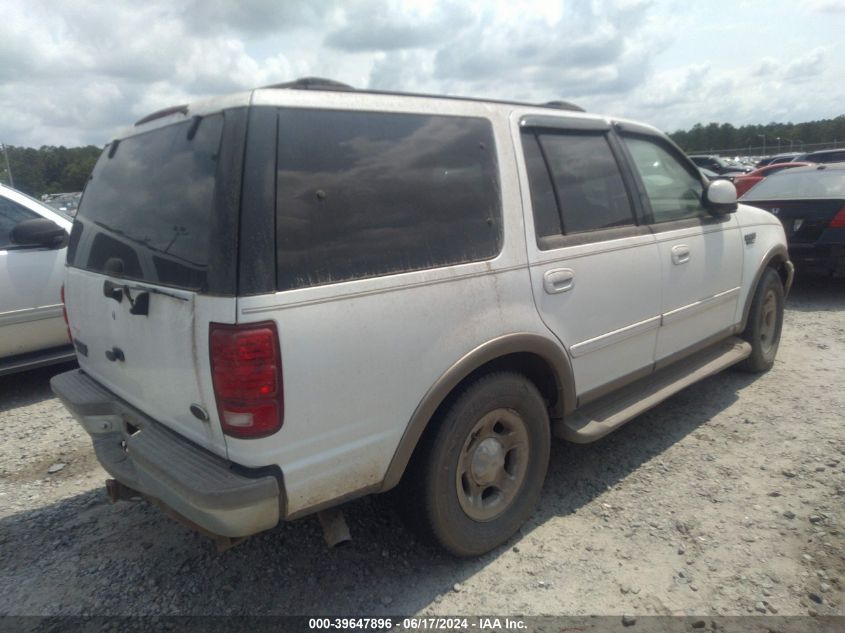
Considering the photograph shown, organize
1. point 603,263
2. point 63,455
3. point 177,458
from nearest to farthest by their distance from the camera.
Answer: point 177,458
point 603,263
point 63,455

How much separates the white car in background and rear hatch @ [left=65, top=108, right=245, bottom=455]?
2.26m

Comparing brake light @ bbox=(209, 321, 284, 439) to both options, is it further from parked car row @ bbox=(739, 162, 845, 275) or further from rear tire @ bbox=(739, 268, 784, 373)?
parked car row @ bbox=(739, 162, 845, 275)

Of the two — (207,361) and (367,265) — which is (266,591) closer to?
(207,361)

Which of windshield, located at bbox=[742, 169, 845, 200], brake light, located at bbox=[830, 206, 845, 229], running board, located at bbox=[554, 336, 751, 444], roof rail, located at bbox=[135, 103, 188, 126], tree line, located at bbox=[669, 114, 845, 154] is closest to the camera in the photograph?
roof rail, located at bbox=[135, 103, 188, 126]

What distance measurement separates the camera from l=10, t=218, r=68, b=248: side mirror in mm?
4755

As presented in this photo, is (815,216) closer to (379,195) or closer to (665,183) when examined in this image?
(665,183)

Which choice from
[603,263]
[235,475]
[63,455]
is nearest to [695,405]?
[603,263]

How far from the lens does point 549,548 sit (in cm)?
293

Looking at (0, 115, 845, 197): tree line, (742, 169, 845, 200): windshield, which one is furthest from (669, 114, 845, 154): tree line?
(742, 169, 845, 200): windshield

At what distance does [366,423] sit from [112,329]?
4.07ft

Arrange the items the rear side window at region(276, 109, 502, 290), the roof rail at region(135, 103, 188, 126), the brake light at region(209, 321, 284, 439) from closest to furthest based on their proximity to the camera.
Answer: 1. the brake light at region(209, 321, 284, 439)
2. the rear side window at region(276, 109, 502, 290)
3. the roof rail at region(135, 103, 188, 126)

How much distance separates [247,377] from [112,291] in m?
0.95

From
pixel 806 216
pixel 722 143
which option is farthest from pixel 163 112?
pixel 722 143

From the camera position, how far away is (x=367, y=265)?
224 centimetres
